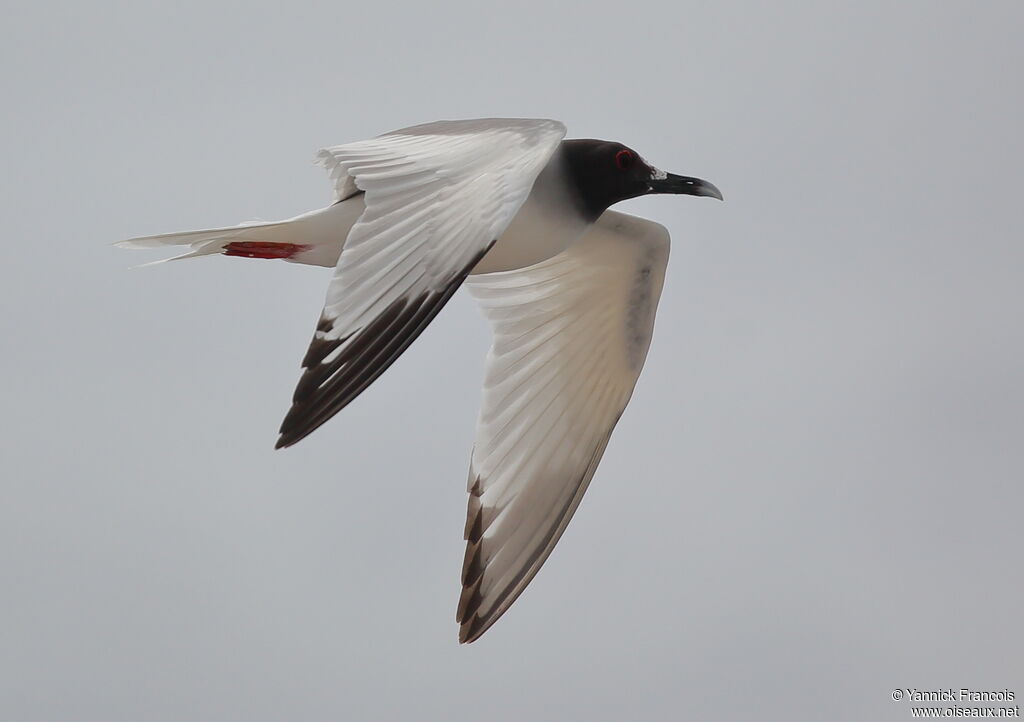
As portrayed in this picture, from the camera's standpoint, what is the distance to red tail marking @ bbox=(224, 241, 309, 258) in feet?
21.9

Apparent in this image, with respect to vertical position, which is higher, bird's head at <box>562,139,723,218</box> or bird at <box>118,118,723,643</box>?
bird's head at <box>562,139,723,218</box>

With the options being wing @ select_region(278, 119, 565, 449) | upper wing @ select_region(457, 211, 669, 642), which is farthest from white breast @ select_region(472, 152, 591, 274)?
upper wing @ select_region(457, 211, 669, 642)

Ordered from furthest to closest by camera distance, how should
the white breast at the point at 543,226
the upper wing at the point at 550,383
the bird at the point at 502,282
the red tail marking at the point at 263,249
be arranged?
the upper wing at the point at 550,383, the red tail marking at the point at 263,249, the white breast at the point at 543,226, the bird at the point at 502,282

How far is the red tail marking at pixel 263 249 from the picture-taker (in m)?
6.67

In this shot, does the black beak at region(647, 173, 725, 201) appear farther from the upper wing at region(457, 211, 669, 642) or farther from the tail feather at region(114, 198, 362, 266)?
the tail feather at region(114, 198, 362, 266)

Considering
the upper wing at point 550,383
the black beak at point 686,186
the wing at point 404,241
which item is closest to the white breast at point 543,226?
the black beak at point 686,186

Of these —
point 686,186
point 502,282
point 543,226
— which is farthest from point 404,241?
point 502,282

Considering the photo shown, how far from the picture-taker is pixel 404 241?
4.82m

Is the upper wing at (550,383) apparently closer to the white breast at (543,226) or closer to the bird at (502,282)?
the bird at (502,282)

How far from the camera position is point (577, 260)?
7773mm

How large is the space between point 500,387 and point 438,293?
9.54 feet

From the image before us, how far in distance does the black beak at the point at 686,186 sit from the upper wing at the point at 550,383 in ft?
2.13

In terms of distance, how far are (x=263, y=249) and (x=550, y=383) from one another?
1.67m

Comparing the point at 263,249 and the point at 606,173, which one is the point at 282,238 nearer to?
the point at 263,249
